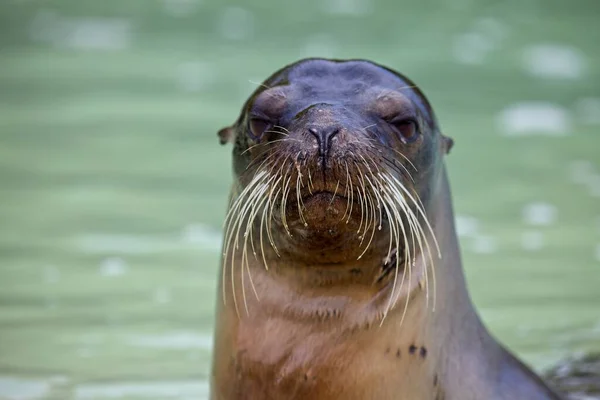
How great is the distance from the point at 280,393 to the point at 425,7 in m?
10.8

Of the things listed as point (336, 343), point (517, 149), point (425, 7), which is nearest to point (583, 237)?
point (517, 149)

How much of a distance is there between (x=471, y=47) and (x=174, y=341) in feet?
24.0

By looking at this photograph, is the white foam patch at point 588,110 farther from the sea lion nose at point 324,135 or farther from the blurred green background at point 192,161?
the sea lion nose at point 324,135

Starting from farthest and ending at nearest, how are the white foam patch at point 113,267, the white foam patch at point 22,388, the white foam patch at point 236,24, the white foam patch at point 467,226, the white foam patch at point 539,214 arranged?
the white foam patch at point 236,24 < the white foam patch at point 539,214 < the white foam patch at point 467,226 < the white foam patch at point 113,267 < the white foam patch at point 22,388

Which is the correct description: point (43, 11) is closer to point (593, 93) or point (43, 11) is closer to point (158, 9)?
point (158, 9)

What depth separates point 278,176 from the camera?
4098 mm

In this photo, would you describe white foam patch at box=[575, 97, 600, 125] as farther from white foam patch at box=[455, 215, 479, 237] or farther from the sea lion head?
the sea lion head

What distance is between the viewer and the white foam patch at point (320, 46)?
40.2 ft

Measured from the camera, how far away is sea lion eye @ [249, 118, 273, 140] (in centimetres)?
443

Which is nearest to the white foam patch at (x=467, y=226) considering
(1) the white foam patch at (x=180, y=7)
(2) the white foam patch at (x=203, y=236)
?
(2) the white foam patch at (x=203, y=236)

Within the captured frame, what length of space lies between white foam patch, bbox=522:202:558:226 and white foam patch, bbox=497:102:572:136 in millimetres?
1814

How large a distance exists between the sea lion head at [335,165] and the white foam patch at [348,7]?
31.6 feet

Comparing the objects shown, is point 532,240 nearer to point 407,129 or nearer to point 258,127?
point 407,129

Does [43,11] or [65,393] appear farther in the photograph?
[43,11]
